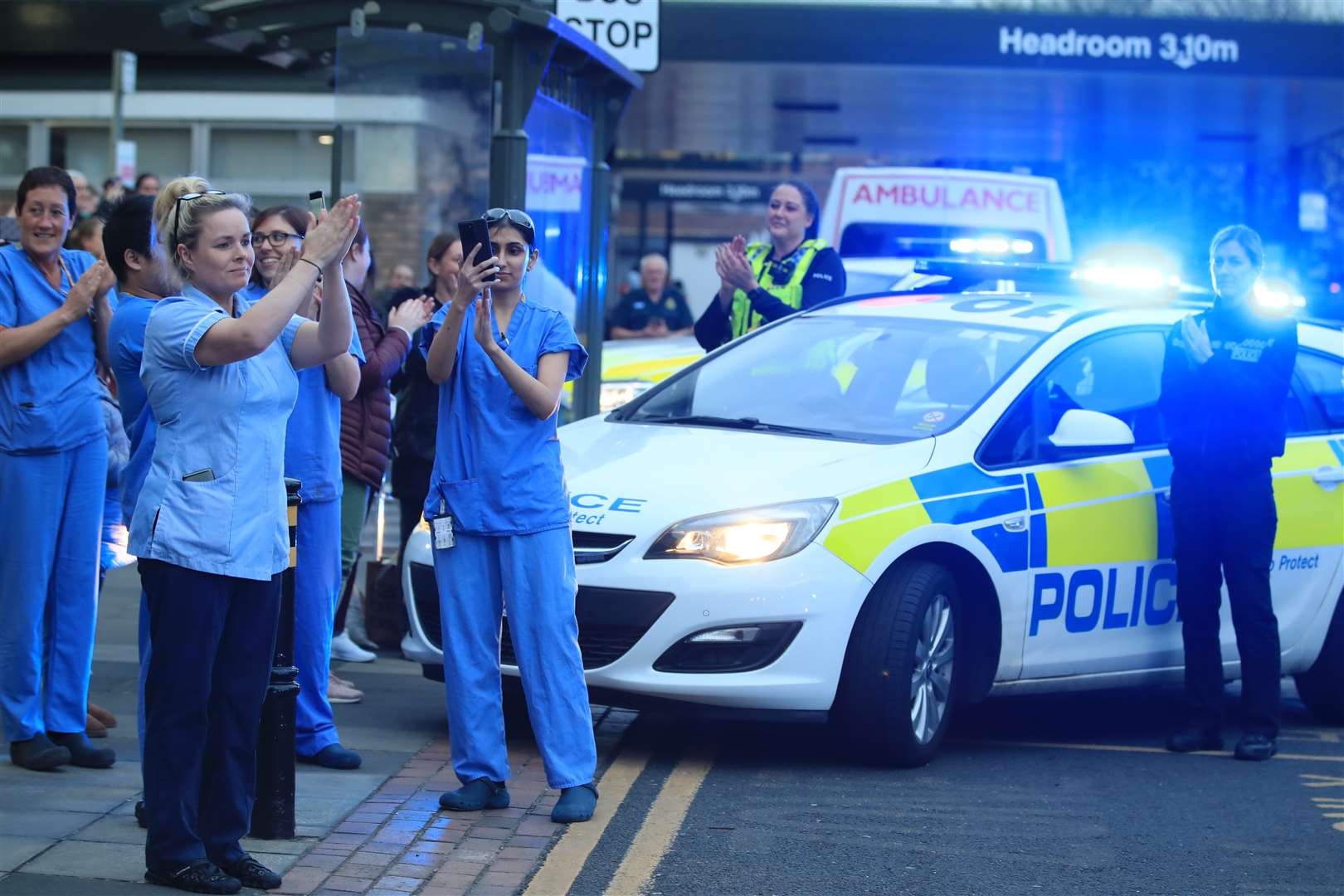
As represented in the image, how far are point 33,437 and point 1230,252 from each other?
4.34m

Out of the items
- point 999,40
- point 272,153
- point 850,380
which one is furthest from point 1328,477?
point 272,153

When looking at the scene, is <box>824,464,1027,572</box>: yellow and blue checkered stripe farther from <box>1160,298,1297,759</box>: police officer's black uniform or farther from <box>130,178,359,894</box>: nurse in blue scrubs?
<box>130,178,359,894</box>: nurse in blue scrubs

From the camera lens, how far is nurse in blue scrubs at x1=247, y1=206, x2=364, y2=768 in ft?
20.5

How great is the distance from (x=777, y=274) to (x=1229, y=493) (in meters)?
2.62

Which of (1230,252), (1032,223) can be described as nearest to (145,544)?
(1230,252)

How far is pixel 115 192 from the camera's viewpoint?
43.7 ft

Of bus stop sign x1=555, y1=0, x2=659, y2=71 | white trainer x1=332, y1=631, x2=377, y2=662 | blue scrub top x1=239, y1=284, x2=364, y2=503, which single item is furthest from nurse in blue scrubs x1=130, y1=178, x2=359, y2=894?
bus stop sign x1=555, y1=0, x2=659, y2=71

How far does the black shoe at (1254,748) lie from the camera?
7.36 meters

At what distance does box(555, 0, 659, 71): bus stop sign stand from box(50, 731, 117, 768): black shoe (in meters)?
5.62

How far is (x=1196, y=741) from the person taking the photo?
24.6 ft

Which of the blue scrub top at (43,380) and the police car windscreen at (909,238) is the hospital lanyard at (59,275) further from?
the police car windscreen at (909,238)

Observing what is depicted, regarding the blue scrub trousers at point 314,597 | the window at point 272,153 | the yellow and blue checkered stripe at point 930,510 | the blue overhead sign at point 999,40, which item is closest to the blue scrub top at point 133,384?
the blue scrub trousers at point 314,597

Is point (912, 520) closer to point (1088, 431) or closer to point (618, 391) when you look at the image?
point (1088, 431)

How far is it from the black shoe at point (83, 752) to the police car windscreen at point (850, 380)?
8.28 feet
